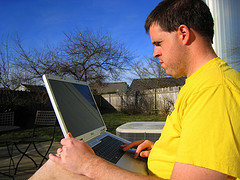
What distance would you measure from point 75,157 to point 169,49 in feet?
2.23

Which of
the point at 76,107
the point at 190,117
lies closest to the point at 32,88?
the point at 76,107

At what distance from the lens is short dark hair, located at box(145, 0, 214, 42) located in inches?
35.3

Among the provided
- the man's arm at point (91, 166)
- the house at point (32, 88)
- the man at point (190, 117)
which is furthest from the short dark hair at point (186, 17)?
the house at point (32, 88)

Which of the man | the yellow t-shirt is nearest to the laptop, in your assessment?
the man

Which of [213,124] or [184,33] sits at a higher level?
[184,33]

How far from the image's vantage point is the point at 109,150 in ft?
4.45

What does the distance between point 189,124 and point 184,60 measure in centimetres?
38

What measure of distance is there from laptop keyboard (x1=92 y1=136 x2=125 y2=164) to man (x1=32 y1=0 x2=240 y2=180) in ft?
1.08

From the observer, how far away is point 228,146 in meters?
0.60

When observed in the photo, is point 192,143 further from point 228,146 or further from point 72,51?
point 72,51

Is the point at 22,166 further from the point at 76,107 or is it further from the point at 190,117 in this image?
the point at 190,117

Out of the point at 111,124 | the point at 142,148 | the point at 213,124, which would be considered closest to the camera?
the point at 213,124

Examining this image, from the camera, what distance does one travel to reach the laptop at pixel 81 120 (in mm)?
1228

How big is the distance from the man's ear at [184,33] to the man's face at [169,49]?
2 centimetres
